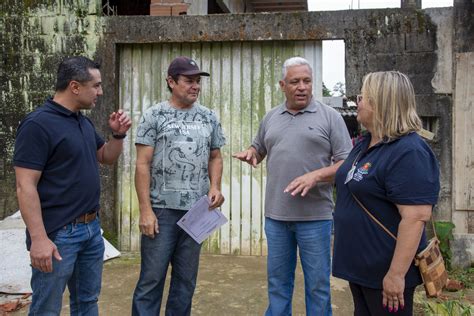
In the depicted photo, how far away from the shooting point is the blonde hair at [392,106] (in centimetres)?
222

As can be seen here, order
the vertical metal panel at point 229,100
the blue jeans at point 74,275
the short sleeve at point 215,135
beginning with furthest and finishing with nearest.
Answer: the vertical metal panel at point 229,100 < the short sleeve at point 215,135 < the blue jeans at point 74,275

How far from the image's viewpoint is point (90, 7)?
5.39 m

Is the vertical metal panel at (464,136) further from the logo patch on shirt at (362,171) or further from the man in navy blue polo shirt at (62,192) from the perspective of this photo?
the man in navy blue polo shirt at (62,192)

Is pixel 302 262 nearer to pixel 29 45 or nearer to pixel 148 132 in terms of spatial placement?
pixel 148 132

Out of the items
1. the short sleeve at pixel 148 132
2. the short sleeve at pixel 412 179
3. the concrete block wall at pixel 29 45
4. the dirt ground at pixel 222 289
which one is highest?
the concrete block wall at pixel 29 45

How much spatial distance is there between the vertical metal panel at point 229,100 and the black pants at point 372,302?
3018 mm

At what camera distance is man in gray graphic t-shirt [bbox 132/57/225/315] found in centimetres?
308

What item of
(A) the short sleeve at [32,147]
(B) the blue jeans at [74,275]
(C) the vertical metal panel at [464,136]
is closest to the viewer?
(A) the short sleeve at [32,147]

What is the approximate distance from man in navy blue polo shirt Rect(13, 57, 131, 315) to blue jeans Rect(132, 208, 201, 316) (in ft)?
1.03

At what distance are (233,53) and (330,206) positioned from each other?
108 inches

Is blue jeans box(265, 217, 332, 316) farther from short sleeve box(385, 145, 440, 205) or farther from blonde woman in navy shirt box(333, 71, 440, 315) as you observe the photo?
short sleeve box(385, 145, 440, 205)

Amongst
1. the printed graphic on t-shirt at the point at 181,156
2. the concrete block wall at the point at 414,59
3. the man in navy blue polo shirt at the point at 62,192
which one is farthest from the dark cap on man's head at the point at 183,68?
the concrete block wall at the point at 414,59

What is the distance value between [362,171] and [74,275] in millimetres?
1788

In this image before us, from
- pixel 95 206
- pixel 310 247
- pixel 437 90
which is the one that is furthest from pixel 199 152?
pixel 437 90
